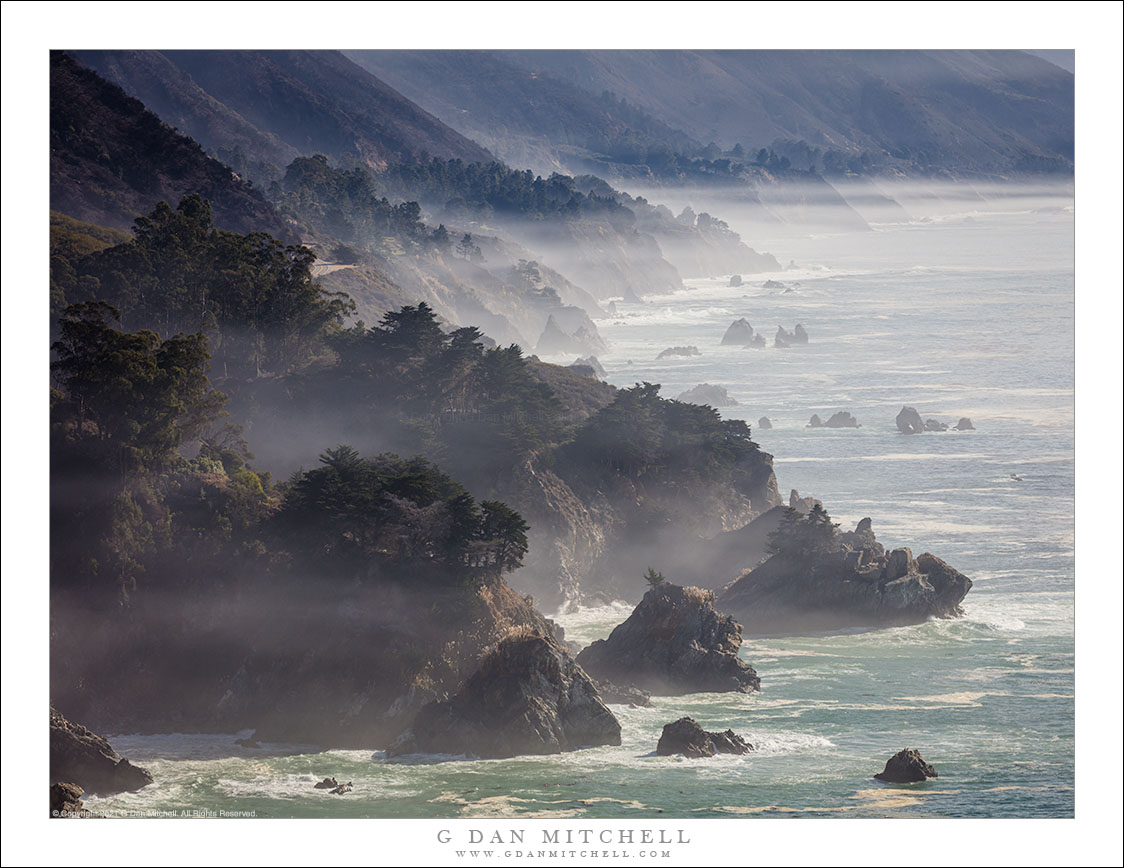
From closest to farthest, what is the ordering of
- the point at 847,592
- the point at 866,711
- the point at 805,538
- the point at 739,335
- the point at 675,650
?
the point at 866,711 < the point at 675,650 < the point at 847,592 < the point at 805,538 < the point at 739,335

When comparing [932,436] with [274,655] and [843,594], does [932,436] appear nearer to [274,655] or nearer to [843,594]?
[843,594]

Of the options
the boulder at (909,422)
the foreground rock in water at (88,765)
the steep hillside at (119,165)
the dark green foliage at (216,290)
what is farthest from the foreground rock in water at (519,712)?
the steep hillside at (119,165)

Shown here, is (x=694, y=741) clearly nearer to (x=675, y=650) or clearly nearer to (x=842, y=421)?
(x=675, y=650)

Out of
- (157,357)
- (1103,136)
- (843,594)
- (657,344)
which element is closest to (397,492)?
(157,357)

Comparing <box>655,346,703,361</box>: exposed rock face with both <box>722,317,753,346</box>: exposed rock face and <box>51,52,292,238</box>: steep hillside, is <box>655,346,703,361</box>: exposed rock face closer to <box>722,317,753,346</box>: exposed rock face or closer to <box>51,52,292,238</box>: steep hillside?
<box>722,317,753,346</box>: exposed rock face

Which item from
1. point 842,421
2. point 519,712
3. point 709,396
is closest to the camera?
point 519,712

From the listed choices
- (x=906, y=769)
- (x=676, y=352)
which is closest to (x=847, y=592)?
(x=906, y=769)
